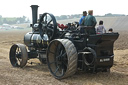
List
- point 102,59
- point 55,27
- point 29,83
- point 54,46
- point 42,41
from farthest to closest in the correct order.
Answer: point 42,41 < point 55,27 < point 54,46 < point 102,59 < point 29,83

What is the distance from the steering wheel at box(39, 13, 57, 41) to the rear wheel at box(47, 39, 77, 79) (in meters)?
0.74

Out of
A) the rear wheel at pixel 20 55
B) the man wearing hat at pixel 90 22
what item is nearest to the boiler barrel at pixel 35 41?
the rear wheel at pixel 20 55

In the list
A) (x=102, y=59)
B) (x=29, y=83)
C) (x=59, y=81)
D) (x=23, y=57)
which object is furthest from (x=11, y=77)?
(x=102, y=59)

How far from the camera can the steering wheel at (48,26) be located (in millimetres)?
6577

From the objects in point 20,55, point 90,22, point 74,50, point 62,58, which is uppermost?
point 90,22

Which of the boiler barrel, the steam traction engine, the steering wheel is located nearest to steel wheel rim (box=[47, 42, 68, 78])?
the steam traction engine

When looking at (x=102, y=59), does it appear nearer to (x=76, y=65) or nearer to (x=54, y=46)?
(x=76, y=65)

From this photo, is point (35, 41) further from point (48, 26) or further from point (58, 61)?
point (58, 61)

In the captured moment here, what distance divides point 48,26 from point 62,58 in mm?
1707

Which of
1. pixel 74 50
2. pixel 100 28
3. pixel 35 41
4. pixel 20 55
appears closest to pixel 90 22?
pixel 100 28

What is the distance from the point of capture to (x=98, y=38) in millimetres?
5273

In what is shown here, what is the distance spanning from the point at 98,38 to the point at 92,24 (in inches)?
25.9

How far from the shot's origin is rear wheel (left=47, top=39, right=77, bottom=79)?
17.1 feet

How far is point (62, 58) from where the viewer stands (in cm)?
573
